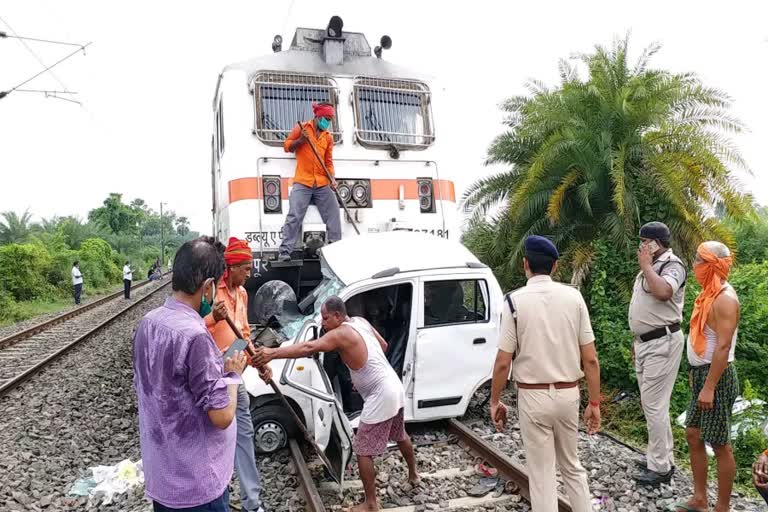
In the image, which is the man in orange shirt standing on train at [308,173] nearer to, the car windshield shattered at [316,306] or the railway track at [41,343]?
the car windshield shattered at [316,306]

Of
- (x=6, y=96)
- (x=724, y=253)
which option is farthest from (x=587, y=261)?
(x=6, y=96)

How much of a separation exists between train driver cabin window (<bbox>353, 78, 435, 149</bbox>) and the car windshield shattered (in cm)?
251

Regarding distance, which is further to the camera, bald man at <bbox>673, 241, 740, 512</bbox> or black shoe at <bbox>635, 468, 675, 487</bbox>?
black shoe at <bbox>635, 468, 675, 487</bbox>

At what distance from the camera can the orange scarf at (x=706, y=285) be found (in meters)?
3.88

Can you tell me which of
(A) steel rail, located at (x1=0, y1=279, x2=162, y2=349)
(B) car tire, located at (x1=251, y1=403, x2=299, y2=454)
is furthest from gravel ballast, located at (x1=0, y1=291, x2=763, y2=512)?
(A) steel rail, located at (x1=0, y1=279, x2=162, y2=349)

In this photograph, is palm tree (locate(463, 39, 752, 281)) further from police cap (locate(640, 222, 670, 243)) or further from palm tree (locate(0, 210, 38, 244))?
palm tree (locate(0, 210, 38, 244))

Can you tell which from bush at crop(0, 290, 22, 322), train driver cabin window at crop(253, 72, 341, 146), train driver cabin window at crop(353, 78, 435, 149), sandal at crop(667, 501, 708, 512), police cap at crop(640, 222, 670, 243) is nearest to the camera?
sandal at crop(667, 501, 708, 512)

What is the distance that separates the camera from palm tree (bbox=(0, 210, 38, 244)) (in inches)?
1206

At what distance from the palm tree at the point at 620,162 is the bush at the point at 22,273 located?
2040 centimetres

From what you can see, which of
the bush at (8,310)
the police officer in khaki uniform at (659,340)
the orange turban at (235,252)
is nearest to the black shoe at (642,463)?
the police officer in khaki uniform at (659,340)

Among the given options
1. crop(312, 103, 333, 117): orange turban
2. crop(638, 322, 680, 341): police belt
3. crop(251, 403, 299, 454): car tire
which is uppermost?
crop(312, 103, 333, 117): orange turban

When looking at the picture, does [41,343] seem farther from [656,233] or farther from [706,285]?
[706,285]

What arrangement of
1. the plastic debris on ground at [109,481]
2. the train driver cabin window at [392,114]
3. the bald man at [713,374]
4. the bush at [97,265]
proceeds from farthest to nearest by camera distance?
the bush at [97,265]
the train driver cabin window at [392,114]
the plastic debris on ground at [109,481]
the bald man at [713,374]

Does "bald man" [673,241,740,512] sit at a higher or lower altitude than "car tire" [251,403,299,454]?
higher
